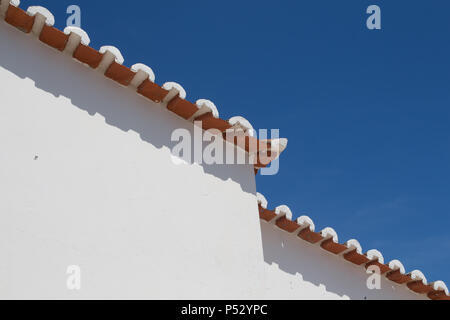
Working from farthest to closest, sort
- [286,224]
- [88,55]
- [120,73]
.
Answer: [286,224], [120,73], [88,55]

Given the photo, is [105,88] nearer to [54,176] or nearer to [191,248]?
[54,176]

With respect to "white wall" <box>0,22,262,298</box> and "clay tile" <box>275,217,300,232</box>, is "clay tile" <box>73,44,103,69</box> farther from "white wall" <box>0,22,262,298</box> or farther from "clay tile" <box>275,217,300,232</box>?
"clay tile" <box>275,217,300,232</box>

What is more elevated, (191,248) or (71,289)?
(191,248)

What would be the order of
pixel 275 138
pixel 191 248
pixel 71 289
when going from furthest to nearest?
pixel 275 138 → pixel 191 248 → pixel 71 289

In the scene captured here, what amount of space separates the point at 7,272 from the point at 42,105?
1441 mm

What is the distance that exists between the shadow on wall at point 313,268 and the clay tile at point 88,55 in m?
2.66

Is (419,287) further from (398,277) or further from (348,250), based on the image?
(348,250)

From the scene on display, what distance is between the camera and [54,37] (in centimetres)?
523

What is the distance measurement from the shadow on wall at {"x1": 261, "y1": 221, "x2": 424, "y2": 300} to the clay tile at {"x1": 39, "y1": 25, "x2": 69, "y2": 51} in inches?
117

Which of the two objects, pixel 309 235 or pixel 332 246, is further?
pixel 332 246

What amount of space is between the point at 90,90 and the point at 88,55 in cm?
30

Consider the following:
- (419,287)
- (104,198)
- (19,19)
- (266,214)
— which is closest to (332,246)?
(266,214)
